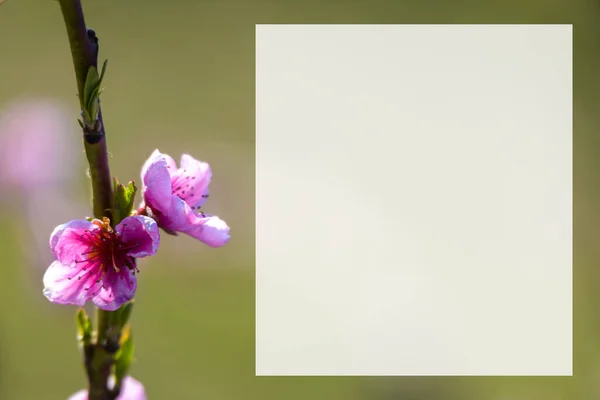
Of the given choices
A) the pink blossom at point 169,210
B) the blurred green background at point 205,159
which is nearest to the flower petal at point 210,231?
the pink blossom at point 169,210

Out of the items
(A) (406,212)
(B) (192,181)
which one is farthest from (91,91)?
(A) (406,212)

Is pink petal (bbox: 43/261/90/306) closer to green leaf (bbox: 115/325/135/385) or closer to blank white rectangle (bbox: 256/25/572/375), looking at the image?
green leaf (bbox: 115/325/135/385)

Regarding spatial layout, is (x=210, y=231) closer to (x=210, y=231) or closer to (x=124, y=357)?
(x=210, y=231)

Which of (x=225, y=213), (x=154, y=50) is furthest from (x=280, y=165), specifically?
(x=154, y=50)

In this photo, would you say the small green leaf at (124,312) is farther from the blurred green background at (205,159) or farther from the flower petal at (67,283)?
the blurred green background at (205,159)

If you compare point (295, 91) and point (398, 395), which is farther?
point (295, 91)

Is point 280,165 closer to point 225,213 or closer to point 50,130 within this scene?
→ point 225,213
